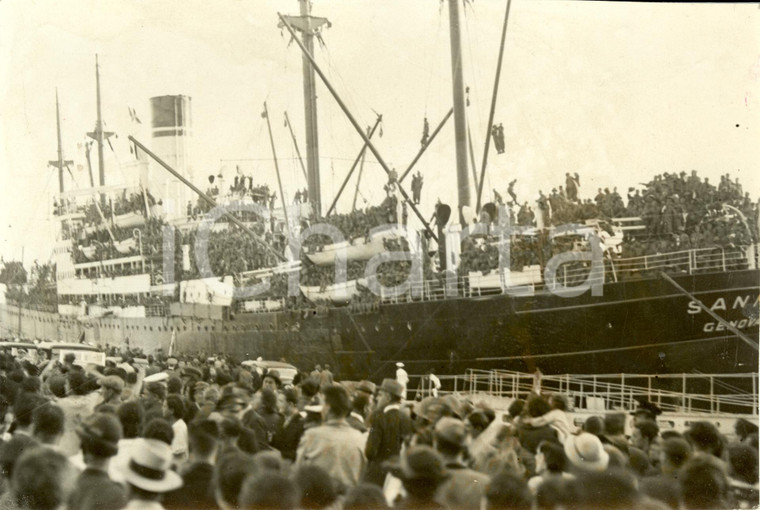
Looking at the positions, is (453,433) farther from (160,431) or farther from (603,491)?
(160,431)

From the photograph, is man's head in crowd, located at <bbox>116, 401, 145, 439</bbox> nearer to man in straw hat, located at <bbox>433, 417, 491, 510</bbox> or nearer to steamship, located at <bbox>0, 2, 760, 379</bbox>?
steamship, located at <bbox>0, 2, 760, 379</bbox>

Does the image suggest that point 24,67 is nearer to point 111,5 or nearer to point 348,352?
point 111,5

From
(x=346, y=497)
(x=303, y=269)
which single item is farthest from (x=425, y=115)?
(x=346, y=497)

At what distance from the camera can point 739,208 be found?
280 inches

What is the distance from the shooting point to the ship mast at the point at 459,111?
7.29 meters

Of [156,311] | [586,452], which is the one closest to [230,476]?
[156,311]

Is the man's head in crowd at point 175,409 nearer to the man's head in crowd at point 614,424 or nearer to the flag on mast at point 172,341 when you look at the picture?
the flag on mast at point 172,341

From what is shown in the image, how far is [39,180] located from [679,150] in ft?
16.3

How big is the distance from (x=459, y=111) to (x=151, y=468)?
3.45 meters

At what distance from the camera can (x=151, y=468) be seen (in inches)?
260

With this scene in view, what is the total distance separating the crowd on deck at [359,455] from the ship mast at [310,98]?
4.89ft

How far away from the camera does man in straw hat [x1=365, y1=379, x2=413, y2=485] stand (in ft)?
22.0

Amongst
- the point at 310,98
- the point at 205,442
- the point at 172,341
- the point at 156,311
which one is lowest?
the point at 205,442

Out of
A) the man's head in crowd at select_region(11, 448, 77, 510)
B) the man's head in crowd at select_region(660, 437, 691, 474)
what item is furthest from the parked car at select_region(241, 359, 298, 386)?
the man's head in crowd at select_region(660, 437, 691, 474)
